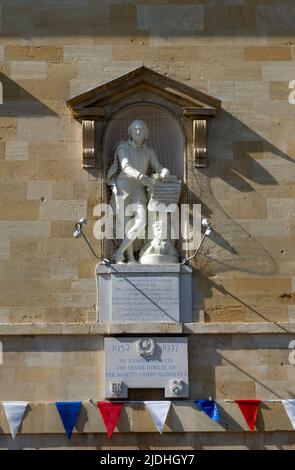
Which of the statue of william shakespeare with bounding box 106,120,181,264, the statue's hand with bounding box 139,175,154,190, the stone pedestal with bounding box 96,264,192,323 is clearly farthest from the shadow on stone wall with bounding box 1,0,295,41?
the stone pedestal with bounding box 96,264,192,323

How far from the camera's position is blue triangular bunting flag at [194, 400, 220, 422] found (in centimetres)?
1288

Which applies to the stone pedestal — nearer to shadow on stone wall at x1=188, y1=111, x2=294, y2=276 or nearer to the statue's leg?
the statue's leg

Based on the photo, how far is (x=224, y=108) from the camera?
13.8 m

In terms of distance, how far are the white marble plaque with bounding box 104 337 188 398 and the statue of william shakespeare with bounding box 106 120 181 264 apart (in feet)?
3.14

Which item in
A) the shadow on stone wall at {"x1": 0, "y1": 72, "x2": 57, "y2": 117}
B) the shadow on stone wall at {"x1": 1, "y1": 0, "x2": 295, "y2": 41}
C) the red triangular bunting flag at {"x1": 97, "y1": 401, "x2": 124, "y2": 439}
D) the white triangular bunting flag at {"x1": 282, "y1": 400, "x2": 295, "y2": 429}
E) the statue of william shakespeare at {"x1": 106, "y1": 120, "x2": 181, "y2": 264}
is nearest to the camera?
the red triangular bunting flag at {"x1": 97, "y1": 401, "x2": 124, "y2": 439}

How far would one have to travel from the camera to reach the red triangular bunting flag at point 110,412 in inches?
505

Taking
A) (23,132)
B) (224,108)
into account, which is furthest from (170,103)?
(23,132)

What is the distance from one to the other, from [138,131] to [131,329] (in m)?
2.33

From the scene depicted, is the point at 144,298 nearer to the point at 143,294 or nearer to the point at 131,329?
the point at 143,294

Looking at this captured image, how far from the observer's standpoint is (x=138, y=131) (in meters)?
13.6

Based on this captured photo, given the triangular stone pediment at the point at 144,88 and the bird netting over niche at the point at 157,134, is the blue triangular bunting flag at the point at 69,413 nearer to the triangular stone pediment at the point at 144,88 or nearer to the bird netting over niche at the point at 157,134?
the bird netting over niche at the point at 157,134

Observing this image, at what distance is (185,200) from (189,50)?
1.83 meters

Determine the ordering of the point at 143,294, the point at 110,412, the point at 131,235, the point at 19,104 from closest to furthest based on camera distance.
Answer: the point at 110,412, the point at 143,294, the point at 131,235, the point at 19,104

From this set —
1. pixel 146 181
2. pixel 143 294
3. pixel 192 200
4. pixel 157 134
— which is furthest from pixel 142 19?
pixel 143 294
